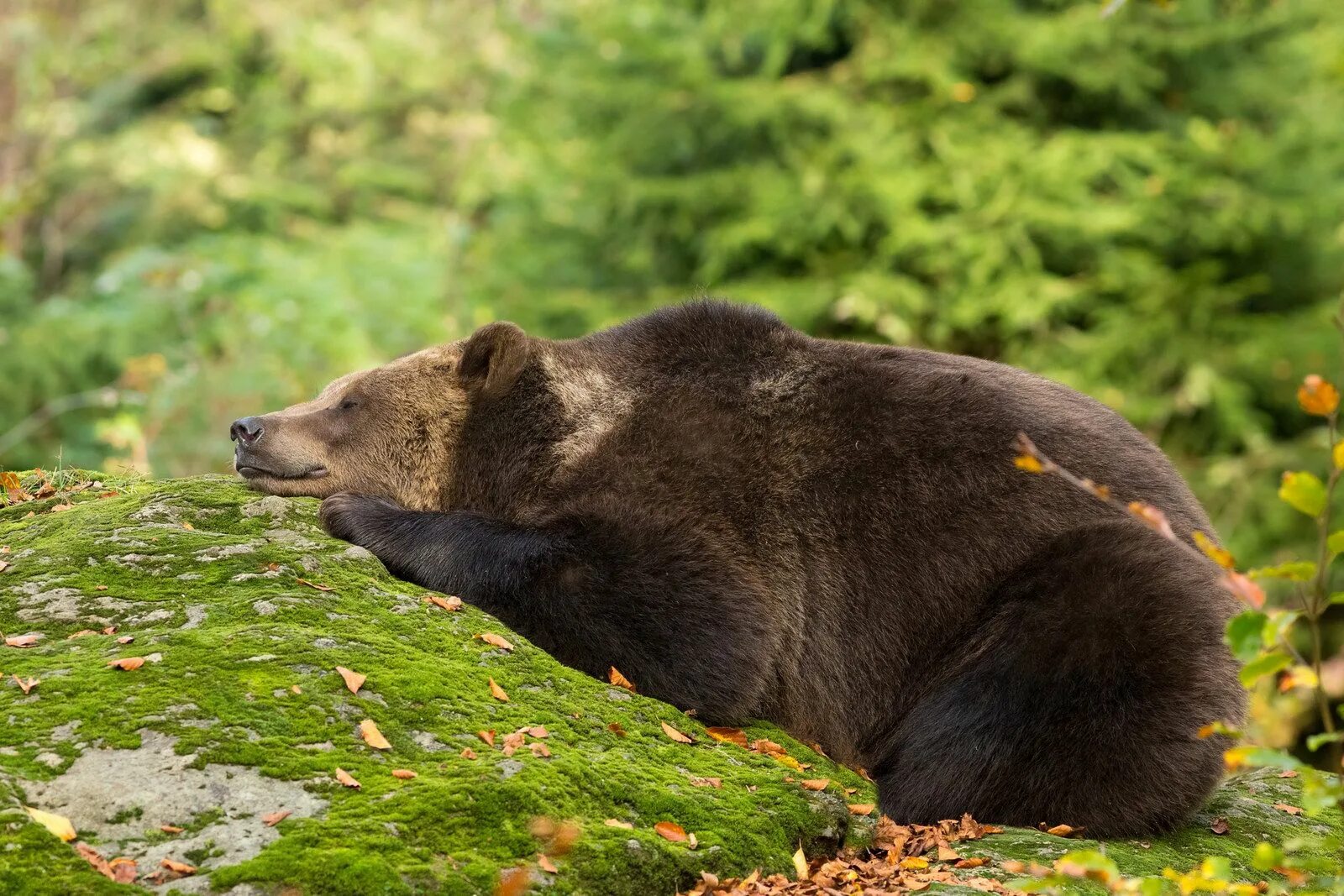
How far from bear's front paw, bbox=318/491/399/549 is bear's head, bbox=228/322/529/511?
0.38 m

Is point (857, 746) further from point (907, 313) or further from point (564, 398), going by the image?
point (907, 313)

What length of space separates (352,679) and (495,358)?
2174mm

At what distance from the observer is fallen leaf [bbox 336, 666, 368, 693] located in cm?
413

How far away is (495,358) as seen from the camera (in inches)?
237

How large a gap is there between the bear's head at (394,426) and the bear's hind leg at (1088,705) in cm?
239

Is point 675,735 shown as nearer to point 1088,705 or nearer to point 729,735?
point 729,735

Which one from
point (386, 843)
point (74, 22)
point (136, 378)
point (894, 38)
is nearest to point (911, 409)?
point (386, 843)

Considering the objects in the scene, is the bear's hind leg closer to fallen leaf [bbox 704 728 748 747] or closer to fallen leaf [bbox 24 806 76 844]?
fallen leaf [bbox 704 728 748 747]

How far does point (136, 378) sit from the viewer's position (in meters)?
12.3

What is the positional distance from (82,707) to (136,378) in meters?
9.33

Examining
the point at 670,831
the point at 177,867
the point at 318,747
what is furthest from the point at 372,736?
the point at 670,831

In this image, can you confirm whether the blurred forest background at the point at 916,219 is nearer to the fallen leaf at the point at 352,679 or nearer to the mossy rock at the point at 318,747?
the mossy rock at the point at 318,747

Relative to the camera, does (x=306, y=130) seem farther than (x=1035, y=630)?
Yes

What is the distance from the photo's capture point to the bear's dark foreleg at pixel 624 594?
5117 millimetres
